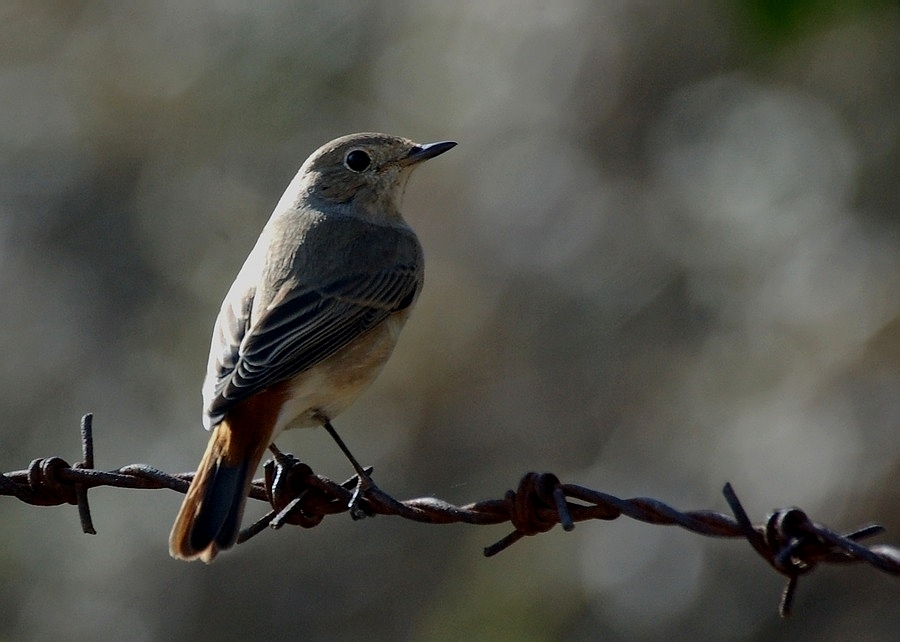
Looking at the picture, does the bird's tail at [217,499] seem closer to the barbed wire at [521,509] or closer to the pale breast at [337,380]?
the barbed wire at [521,509]

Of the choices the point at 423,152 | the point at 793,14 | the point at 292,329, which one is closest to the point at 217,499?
the point at 292,329

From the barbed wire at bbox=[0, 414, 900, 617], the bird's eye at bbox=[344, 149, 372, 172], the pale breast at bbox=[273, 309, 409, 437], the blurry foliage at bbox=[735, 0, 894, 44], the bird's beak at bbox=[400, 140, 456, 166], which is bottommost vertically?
the barbed wire at bbox=[0, 414, 900, 617]

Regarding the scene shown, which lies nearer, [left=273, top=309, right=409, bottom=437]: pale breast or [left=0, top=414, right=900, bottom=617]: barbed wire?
[left=0, top=414, right=900, bottom=617]: barbed wire

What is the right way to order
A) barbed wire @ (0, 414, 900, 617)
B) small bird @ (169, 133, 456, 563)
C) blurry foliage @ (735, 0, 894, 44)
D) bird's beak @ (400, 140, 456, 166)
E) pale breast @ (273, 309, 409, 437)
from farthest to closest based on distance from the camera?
blurry foliage @ (735, 0, 894, 44), bird's beak @ (400, 140, 456, 166), pale breast @ (273, 309, 409, 437), small bird @ (169, 133, 456, 563), barbed wire @ (0, 414, 900, 617)

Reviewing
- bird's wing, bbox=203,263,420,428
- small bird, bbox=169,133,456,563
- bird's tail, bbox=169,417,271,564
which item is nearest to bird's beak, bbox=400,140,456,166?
small bird, bbox=169,133,456,563

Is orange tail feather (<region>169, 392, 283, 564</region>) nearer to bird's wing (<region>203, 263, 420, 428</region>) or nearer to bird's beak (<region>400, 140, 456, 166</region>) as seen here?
bird's wing (<region>203, 263, 420, 428</region>)

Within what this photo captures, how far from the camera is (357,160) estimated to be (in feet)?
19.0

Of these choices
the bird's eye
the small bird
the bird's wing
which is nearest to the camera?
the small bird

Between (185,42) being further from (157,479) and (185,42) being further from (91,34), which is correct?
(157,479)

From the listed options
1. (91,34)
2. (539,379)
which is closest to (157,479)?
(539,379)

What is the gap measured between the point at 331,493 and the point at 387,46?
7.16 metres

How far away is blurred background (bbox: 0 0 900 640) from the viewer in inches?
319

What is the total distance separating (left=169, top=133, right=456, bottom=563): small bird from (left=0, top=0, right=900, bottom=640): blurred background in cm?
303

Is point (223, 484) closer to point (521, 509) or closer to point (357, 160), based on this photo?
point (521, 509)
